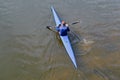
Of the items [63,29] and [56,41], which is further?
[56,41]

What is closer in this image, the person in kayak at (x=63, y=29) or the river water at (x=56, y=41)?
the river water at (x=56, y=41)

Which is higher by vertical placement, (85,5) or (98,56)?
(85,5)

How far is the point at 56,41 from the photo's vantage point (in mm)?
13906

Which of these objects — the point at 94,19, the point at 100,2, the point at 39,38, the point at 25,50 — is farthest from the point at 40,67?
the point at 100,2

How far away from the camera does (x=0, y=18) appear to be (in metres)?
15.6

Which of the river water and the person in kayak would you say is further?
the person in kayak

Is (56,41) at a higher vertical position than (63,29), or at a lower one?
lower

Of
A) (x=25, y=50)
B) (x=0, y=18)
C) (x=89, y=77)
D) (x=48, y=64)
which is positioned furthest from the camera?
(x=0, y=18)

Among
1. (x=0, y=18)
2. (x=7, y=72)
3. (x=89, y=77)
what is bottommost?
(x=89, y=77)

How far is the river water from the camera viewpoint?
11711 mm

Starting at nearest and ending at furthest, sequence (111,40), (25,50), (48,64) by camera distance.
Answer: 1. (48,64)
2. (25,50)
3. (111,40)

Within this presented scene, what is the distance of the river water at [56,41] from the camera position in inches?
461

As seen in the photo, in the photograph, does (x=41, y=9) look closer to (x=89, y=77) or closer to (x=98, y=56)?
(x=98, y=56)

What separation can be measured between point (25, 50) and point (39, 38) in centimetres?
137
